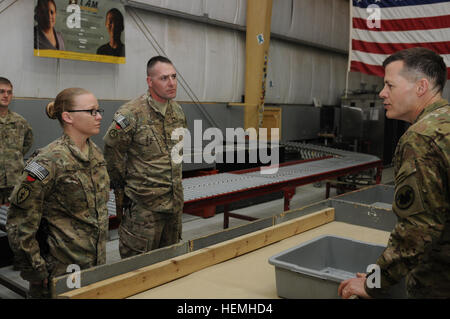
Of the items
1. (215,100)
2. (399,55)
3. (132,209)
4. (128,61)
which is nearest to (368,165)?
(215,100)

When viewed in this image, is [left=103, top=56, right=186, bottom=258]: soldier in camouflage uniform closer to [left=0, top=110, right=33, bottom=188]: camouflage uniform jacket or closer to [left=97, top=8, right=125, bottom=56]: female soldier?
[left=0, top=110, right=33, bottom=188]: camouflage uniform jacket

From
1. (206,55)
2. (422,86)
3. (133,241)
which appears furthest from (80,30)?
(422,86)

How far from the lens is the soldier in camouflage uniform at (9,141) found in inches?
152

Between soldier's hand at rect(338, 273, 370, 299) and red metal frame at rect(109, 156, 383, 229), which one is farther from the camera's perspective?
red metal frame at rect(109, 156, 383, 229)

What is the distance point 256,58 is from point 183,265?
5.98m

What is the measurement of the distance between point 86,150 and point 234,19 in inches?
232

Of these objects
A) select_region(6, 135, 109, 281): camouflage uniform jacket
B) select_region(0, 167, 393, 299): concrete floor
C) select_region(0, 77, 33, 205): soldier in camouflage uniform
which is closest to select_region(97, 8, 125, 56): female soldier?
select_region(0, 77, 33, 205): soldier in camouflage uniform

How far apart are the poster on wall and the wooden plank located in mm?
3747

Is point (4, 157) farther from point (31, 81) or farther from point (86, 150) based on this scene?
point (86, 150)

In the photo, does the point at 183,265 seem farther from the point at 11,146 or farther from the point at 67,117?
the point at 11,146

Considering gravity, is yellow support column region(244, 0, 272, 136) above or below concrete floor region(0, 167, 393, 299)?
above

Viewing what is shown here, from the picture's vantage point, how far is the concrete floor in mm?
3309

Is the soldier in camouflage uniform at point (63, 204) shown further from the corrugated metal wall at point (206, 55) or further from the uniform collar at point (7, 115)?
the corrugated metal wall at point (206, 55)

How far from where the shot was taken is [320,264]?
5.55 ft
